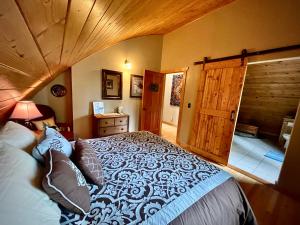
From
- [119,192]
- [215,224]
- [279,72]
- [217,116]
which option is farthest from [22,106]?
[279,72]

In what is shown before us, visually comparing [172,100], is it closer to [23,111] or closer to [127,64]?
[127,64]

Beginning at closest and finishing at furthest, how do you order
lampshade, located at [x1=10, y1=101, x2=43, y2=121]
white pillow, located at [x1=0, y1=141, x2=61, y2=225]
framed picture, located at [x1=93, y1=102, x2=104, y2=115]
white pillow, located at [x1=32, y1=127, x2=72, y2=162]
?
white pillow, located at [x1=0, y1=141, x2=61, y2=225], white pillow, located at [x1=32, y1=127, x2=72, y2=162], lampshade, located at [x1=10, y1=101, x2=43, y2=121], framed picture, located at [x1=93, y1=102, x2=104, y2=115]

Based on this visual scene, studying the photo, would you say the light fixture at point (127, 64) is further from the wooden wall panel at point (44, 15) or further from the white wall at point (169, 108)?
the wooden wall panel at point (44, 15)

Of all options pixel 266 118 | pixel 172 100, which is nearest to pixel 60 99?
pixel 172 100

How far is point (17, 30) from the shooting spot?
497 millimetres

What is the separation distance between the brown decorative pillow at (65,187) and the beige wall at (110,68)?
2485 millimetres

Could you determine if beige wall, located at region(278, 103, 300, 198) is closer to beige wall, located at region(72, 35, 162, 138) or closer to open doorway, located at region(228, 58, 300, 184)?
open doorway, located at region(228, 58, 300, 184)

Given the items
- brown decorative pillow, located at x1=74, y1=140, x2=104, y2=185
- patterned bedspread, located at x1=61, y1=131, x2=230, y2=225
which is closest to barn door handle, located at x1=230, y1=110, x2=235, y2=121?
patterned bedspread, located at x1=61, y1=131, x2=230, y2=225

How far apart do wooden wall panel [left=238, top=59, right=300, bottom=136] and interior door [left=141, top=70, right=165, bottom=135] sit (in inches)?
106

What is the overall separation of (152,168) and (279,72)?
4195mm

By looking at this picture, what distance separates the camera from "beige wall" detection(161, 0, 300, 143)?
2.02 m

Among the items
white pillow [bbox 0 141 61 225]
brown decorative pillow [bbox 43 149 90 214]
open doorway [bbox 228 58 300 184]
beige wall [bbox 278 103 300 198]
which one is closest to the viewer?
white pillow [bbox 0 141 61 225]

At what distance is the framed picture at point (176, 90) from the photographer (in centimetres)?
559

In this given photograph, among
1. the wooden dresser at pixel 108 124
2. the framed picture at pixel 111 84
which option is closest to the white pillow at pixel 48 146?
the wooden dresser at pixel 108 124
